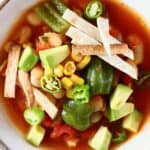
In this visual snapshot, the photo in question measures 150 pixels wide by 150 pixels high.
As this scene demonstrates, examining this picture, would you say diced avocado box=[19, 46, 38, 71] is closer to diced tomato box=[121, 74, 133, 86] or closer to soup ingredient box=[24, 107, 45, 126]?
soup ingredient box=[24, 107, 45, 126]

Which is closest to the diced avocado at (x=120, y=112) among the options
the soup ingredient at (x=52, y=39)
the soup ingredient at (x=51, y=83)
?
the soup ingredient at (x=51, y=83)

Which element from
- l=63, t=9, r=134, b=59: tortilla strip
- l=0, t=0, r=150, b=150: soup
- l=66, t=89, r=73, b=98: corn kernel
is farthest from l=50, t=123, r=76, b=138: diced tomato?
l=63, t=9, r=134, b=59: tortilla strip

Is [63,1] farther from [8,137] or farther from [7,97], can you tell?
[8,137]

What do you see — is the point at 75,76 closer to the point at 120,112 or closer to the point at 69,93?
the point at 69,93

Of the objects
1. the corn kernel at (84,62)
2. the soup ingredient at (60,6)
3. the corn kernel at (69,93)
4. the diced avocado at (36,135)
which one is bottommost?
the diced avocado at (36,135)

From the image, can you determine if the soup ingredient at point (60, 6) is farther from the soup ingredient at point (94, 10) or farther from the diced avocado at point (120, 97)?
the diced avocado at point (120, 97)

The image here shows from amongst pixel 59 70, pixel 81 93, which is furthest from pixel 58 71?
pixel 81 93

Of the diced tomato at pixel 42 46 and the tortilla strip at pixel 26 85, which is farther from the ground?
the diced tomato at pixel 42 46
